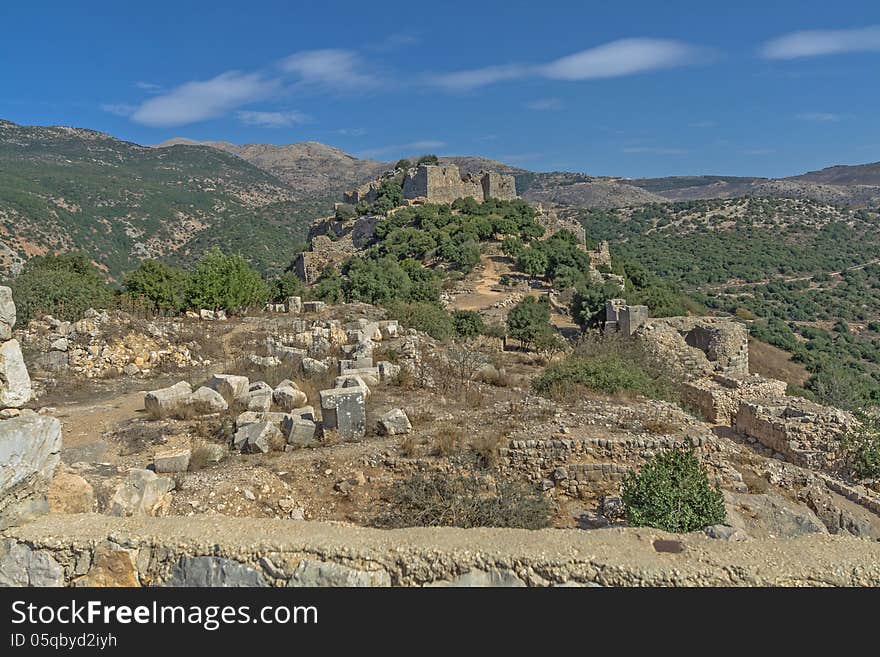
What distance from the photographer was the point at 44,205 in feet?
186

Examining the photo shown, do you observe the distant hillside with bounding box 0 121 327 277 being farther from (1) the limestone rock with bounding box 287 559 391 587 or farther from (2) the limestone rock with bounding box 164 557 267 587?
(1) the limestone rock with bounding box 287 559 391 587

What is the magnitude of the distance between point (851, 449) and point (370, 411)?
6997 millimetres

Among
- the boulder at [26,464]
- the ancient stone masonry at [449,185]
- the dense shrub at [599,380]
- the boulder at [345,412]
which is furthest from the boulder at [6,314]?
the ancient stone masonry at [449,185]

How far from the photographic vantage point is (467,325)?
1955cm

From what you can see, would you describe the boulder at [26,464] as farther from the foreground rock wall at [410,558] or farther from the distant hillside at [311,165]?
the distant hillside at [311,165]

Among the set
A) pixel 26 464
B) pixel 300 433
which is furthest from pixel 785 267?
pixel 26 464

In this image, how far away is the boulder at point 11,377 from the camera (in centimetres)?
448

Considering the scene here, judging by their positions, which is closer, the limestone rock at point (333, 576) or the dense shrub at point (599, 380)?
the limestone rock at point (333, 576)

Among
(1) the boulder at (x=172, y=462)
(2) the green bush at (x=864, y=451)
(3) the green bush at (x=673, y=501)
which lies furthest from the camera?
(2) the green bush at (x=864, y=451)

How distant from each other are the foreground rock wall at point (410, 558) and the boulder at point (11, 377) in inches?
40.7

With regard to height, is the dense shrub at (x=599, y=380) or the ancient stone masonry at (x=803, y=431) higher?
the dense shrub at (x=599, y=380)

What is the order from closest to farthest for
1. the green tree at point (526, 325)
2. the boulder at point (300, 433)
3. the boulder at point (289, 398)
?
the boulder at point (300, 433), the boulder at point (289, 398), the green tree at point (526, 325)

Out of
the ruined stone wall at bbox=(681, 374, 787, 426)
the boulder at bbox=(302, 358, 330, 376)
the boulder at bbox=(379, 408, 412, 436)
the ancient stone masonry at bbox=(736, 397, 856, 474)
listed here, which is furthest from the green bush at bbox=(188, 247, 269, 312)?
the ancient stone masonry at bbox=(736, 397, 856, 474)
